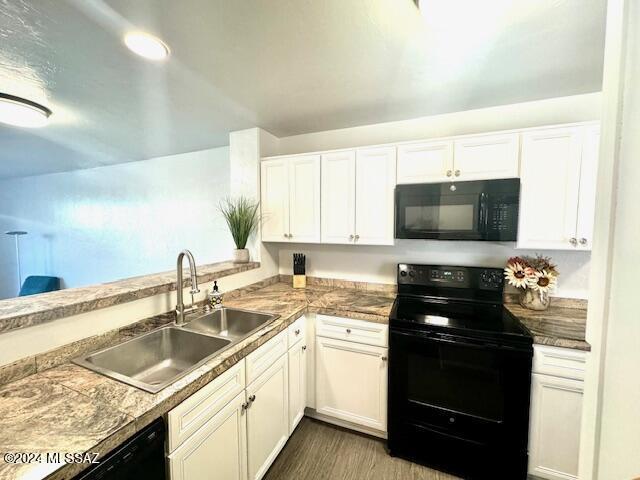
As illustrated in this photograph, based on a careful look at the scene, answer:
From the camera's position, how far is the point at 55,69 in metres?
1.54

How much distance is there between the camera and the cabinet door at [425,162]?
1852 mm

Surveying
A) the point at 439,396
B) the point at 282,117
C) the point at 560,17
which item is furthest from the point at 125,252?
the point at 560,17

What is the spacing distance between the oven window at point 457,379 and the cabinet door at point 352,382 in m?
0.21

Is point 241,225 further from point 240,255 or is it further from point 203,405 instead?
point 203,405

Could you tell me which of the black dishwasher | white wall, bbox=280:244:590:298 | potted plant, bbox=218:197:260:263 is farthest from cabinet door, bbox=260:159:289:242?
the black dishwasher

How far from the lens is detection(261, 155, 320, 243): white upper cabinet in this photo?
2.26 metres

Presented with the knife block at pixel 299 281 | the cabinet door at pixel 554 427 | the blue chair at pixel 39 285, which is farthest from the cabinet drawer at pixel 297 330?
the blue chair at pixel 39 285

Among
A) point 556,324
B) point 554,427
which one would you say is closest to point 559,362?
point 556,324

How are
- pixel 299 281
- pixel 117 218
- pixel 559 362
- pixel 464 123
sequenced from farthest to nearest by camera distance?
pixel 117 218 < pixel 299 281 < pixel 464 123 < pixel 559 362

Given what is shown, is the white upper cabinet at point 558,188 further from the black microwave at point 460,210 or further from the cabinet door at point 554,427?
the cabinet door at point 554,427

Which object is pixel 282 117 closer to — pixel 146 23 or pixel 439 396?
pixel 146 23

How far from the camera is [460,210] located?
1.81m

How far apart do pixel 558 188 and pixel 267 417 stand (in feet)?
7.44

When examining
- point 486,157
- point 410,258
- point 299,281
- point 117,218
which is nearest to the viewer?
point 486,157
